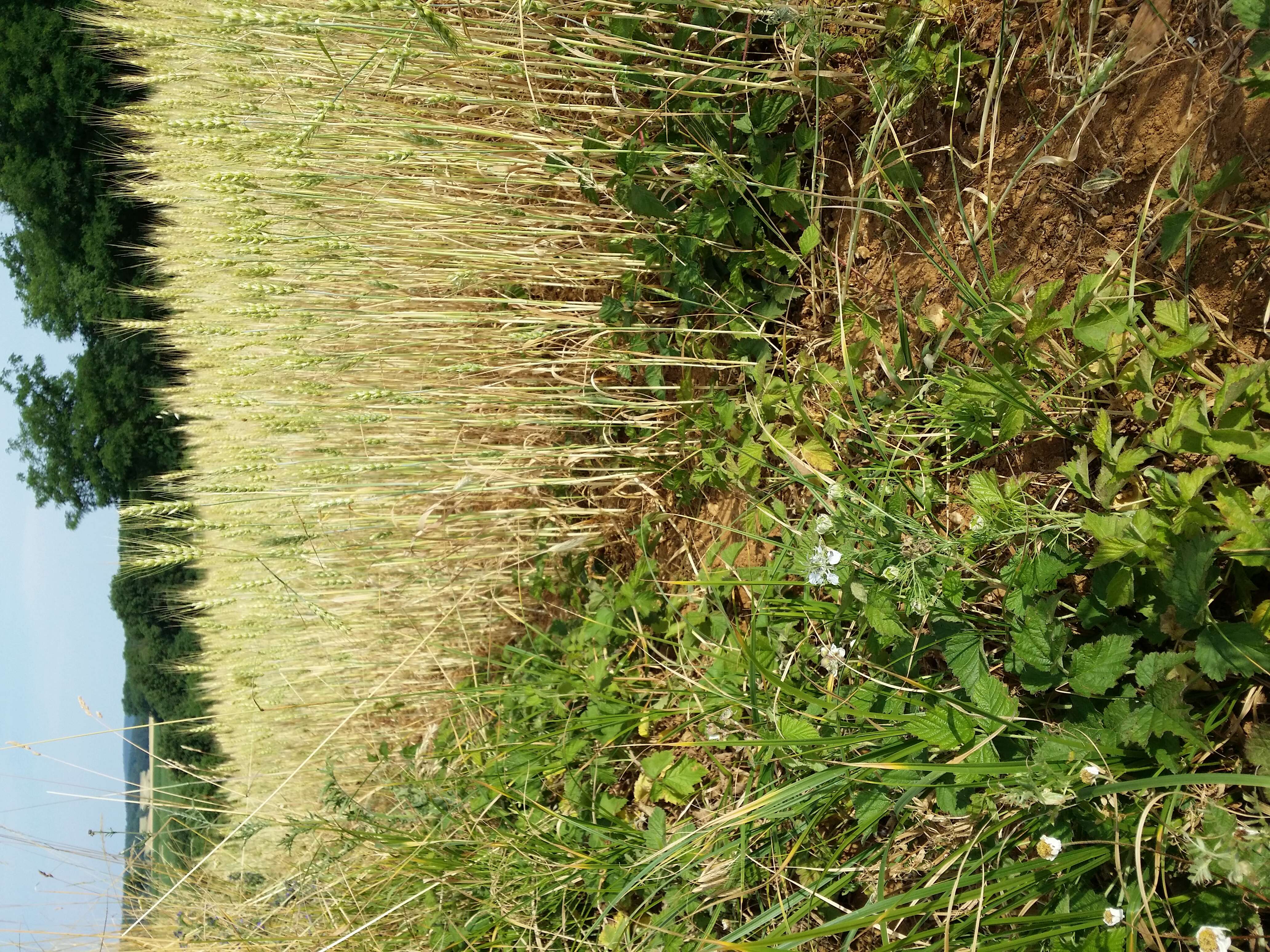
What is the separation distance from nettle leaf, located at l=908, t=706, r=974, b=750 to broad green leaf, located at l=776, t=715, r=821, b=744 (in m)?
0.19

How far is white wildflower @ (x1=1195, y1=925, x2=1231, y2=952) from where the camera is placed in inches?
32.7

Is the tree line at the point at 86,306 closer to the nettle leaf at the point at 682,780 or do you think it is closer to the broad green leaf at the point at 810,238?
the nettle leaf at the point at 682,780

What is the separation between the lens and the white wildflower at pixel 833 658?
1.38 meters

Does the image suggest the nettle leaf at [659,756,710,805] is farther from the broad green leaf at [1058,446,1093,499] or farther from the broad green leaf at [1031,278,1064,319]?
the broad green leaf at [1031,278,1064,319]

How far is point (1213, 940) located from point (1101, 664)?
32cm

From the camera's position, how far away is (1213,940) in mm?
845

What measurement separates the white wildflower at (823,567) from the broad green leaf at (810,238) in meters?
0.77

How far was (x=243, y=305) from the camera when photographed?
8.79 ft

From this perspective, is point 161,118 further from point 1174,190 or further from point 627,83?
point 1174,190

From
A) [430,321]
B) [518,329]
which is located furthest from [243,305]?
[518,329]

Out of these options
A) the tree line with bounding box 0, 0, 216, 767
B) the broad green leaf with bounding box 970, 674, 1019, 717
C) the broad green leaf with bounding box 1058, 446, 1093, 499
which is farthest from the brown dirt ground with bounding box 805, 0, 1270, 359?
the tree line with bounding box 0, 0, 216, 767

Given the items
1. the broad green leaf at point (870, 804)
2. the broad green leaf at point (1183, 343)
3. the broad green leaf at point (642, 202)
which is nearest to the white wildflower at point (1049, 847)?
the broad green leaf at point (870, 804)

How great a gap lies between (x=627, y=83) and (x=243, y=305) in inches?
66.4

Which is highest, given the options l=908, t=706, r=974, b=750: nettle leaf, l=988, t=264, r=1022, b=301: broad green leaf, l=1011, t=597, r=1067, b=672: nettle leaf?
l=988, t=264, r=1022, b=301: broad green leaf
